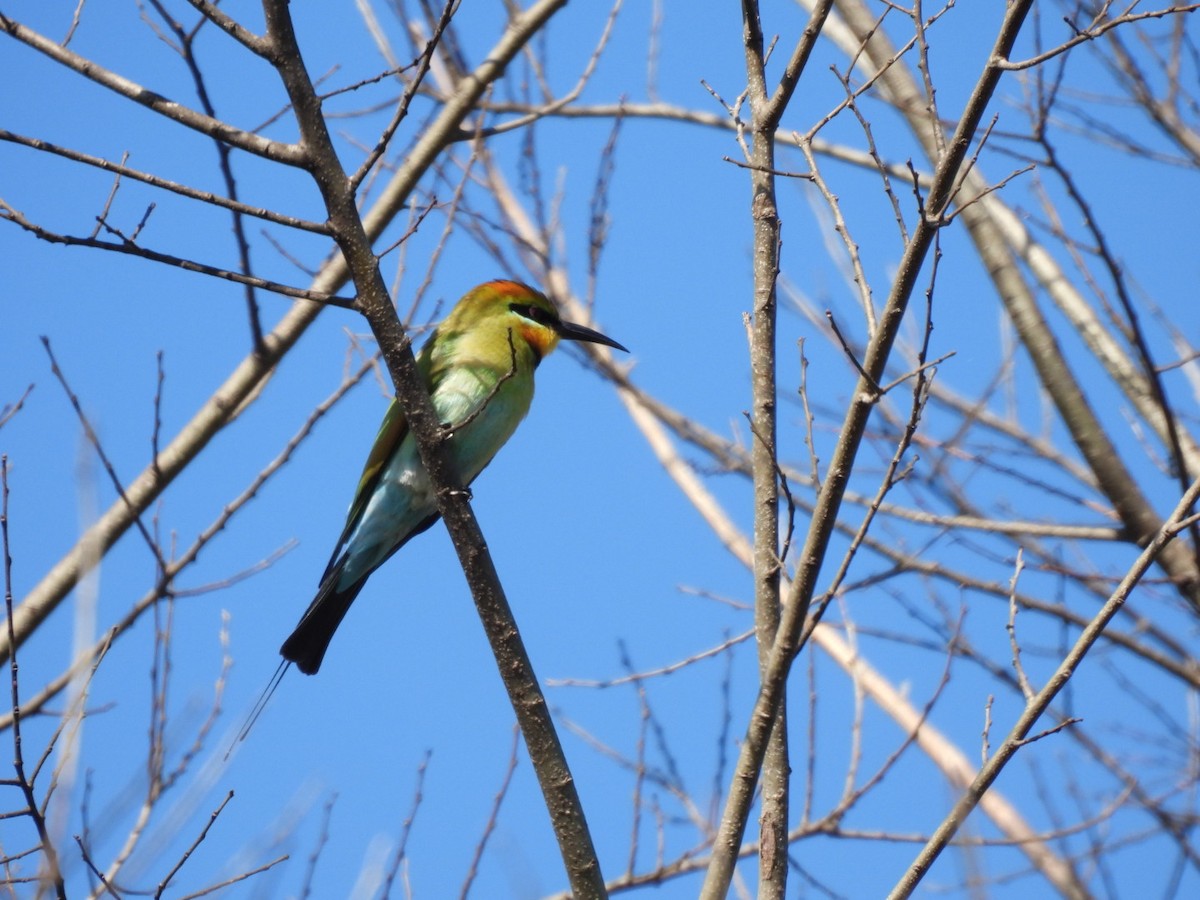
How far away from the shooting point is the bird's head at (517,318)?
14.1ft

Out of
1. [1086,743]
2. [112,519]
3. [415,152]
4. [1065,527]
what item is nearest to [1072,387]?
[1065,527]

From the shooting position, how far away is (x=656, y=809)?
404 cm

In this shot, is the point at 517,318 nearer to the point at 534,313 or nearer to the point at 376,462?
the point at 534,313

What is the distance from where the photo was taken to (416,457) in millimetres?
3852

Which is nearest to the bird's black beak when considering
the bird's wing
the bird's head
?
the bird's head

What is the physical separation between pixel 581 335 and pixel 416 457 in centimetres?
113

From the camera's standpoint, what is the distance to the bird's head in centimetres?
430

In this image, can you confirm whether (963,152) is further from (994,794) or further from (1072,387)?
(994,794)

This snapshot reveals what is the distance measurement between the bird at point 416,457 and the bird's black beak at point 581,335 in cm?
40

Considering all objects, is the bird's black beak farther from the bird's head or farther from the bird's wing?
the bird's wing

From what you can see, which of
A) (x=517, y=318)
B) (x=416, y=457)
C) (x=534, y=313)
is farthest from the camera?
(x=534, y=313)

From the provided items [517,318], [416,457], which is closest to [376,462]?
[416,457]

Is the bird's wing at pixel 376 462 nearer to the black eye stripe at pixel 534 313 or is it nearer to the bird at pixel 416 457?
the bird at pixel 416 457

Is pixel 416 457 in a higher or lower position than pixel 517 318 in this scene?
lower
